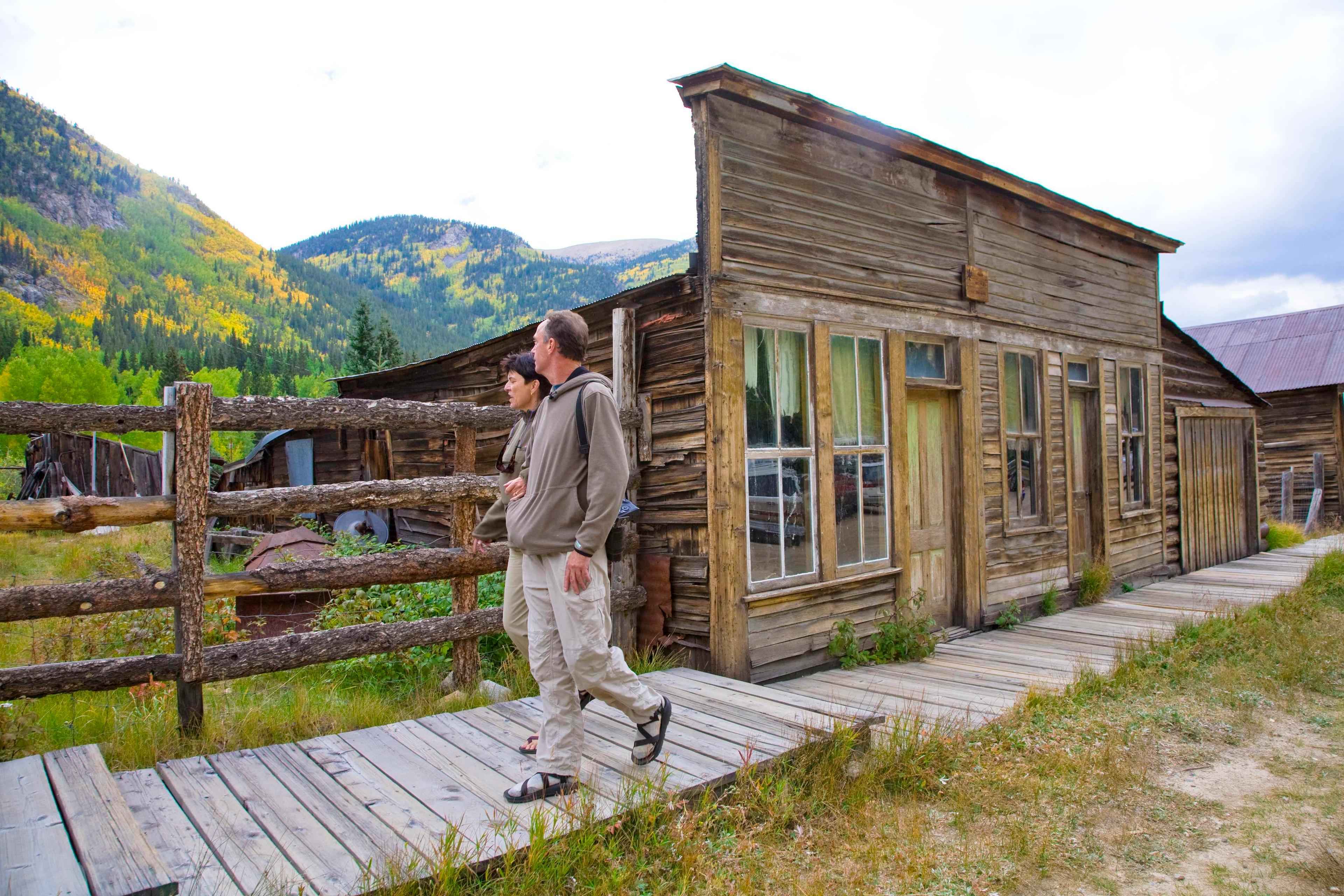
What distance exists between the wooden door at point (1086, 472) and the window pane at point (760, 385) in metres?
5.12

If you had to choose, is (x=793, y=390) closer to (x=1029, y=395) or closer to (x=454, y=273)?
(x=1029, y=395)

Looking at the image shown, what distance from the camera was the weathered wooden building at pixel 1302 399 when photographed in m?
20.5

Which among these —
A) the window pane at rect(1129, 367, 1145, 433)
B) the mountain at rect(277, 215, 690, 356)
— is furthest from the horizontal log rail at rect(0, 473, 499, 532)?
the mountain at rect(277, 215, 690, 356)

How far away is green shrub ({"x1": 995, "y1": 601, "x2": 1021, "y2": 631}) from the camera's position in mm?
7879

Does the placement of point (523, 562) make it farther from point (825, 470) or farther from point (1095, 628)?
point (1095, 628)

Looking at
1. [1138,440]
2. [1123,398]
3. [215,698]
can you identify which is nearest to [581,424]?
[215,698]

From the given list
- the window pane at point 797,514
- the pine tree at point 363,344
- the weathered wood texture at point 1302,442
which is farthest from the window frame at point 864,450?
the pine tree at point 363,344

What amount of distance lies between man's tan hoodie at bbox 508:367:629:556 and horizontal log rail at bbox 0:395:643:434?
160 centimetres

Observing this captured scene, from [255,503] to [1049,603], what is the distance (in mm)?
7701

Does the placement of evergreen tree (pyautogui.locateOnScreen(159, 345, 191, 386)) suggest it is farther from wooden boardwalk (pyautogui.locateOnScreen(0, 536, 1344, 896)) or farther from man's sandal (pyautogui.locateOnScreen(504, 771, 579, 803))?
man's sandal (pyautogui.locateOnScreen(504, 771, 579, 803))

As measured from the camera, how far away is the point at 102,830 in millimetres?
2697

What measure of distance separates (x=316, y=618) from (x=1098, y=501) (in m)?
8.58

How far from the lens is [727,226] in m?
5.65

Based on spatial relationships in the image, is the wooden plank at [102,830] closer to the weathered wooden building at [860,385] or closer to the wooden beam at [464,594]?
the wooden beam at [464,594]
